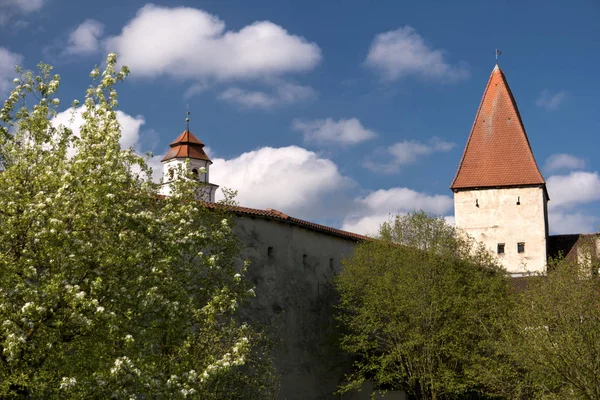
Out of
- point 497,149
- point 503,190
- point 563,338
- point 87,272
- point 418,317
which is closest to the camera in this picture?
point 87,272

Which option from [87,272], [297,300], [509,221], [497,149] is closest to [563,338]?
[87,272]

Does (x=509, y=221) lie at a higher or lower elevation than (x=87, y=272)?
higher

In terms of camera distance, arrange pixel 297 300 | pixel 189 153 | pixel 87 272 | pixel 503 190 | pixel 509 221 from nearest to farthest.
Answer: pixel 87 272 → pixel 297 300 → pixel 509 221 → pixel 503 190 → pixel 189 153

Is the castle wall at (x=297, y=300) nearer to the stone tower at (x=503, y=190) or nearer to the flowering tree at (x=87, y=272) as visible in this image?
the flowering tree at (x=87, y=272)

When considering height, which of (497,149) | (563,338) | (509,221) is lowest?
(563,338)

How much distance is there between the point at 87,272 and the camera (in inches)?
492

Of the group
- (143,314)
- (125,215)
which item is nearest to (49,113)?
(125,215)

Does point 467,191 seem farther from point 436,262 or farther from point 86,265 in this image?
point 86,265

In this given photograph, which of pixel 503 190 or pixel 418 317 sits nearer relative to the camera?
pixel 418 317

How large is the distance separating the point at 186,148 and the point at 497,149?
2905 centimetres

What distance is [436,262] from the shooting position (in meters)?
31.0

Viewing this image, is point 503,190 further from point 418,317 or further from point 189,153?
point 189,153

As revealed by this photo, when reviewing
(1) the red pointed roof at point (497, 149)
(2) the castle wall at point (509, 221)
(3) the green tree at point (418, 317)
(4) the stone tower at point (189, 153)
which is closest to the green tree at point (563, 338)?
(3) the green tree at point (418, 317)

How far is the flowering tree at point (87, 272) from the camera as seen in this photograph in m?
11.6
